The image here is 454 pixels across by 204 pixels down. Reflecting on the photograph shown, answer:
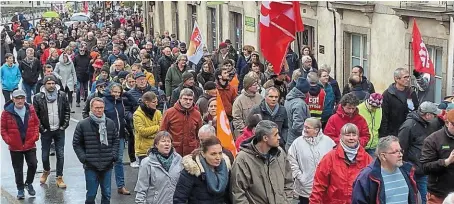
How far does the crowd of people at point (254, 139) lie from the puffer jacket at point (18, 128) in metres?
0.01

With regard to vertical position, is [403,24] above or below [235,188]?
above

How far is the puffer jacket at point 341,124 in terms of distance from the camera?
9.67 m

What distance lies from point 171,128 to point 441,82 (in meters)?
7.09

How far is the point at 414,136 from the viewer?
9422mm

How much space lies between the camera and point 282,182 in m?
7.46

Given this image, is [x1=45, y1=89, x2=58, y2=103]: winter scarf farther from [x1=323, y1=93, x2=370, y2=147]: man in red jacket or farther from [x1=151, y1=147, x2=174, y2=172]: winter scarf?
[x1=323, y1=93, x2=370, y2=147]: man in red jacket

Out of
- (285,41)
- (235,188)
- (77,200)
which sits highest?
(285,41)

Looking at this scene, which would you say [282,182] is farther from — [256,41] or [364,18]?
[256,41]

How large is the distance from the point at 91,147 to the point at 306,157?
2822 mm

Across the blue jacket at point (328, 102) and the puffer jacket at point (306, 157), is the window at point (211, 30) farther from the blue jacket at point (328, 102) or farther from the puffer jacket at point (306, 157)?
the puffer jacket at point (306, 157)

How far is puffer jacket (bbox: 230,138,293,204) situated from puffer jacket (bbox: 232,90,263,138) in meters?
3.66

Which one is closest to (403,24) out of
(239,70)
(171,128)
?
(239,70)

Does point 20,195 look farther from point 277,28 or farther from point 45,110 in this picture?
point 277,28

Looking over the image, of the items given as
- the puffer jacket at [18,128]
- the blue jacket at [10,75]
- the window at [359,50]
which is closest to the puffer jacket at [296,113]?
the puffer jacket at [18,128]
